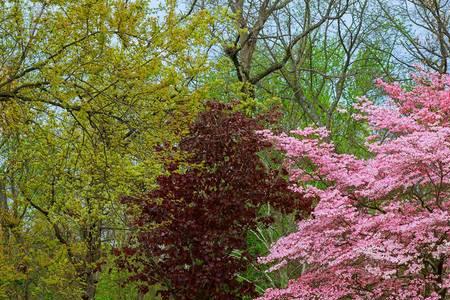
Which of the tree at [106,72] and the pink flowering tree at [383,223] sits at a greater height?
the tree at [106,72]

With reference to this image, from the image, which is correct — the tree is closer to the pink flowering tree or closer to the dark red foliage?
the dark red foliage

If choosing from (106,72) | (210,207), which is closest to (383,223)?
(210,207)

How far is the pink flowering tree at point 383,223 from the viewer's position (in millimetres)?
6191

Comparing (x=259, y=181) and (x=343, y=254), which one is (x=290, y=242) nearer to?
(x=343, y=254)

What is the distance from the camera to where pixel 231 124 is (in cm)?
877

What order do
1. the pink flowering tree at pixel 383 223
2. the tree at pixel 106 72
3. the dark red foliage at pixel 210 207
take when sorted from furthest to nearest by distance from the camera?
1. the dark red foliage at pixel 210 207
2. the pink flowering tree at pixel 383 223
3. the tree at pixel 106 72

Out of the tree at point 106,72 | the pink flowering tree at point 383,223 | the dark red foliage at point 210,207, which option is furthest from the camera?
the dark red foliage at point 210,207

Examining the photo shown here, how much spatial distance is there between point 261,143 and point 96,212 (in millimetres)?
2621

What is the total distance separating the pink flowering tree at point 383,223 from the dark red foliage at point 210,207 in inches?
38.6

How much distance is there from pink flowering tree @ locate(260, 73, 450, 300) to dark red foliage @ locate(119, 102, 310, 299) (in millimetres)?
981

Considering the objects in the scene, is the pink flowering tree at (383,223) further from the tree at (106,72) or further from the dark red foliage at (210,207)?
the tree at (106,72)

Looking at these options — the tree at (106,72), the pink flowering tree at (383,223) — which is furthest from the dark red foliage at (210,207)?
the tree at (106,72)

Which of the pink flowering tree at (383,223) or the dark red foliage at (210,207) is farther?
the dark red foliage at (210,207)

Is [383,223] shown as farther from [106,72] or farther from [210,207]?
[106,72]
